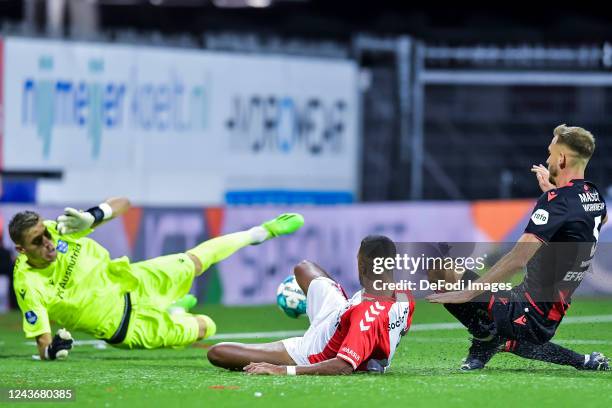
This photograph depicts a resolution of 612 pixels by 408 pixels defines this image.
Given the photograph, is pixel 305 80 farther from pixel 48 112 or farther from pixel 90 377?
pixel 90 377

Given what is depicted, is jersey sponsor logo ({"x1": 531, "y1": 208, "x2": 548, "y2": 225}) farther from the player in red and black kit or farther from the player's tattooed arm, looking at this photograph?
the player's tattooed arm

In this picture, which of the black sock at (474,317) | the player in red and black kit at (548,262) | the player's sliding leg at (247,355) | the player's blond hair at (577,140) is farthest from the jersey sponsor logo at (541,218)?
the player's sliding leg at (247,355)

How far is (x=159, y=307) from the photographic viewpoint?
1040cm

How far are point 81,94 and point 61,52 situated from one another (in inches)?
22.7

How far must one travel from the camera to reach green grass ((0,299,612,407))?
23.5 feet

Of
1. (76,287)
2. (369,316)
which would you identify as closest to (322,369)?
(369,316)

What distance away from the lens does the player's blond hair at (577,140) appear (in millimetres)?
8203

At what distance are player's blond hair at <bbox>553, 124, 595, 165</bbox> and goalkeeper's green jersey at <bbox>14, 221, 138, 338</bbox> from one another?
3.68 m

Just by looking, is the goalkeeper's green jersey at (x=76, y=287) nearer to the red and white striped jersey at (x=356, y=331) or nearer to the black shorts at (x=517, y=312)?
the red and white striped jersey at (x=356, y=331)

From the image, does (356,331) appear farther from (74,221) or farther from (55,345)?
(55,345)

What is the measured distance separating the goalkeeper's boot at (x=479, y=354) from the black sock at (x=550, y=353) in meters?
0.14

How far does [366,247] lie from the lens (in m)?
8.31

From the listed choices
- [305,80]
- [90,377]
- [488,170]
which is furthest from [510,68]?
[90,377]

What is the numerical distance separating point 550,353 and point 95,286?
3504 millimetres
